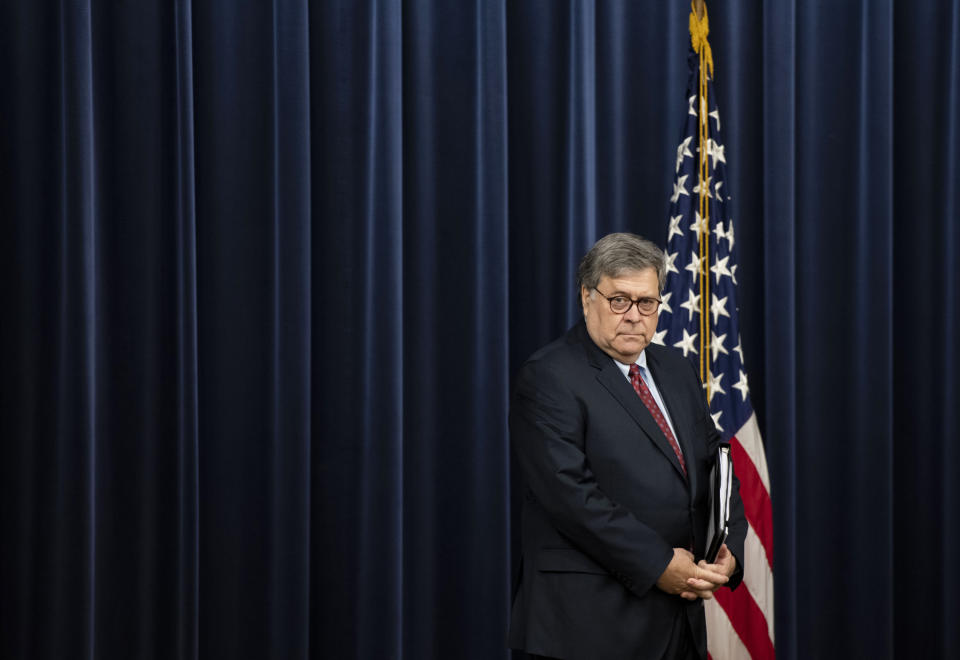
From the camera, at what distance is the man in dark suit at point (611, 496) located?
2078 millimetres

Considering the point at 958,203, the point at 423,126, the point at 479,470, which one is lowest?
the point at 479,470

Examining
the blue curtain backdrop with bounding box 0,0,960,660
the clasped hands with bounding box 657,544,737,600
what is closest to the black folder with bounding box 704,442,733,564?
the clasped hands with bounding box 657,544,737,600

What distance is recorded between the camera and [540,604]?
2.15 m

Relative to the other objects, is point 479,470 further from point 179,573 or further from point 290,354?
point 179,573

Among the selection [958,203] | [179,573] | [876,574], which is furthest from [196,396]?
[958,203]

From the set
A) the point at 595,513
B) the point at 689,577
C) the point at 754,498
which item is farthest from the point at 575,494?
the point at 754,498

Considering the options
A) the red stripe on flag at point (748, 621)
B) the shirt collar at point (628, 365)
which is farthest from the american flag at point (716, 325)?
the shirt collar at point (628, 365)

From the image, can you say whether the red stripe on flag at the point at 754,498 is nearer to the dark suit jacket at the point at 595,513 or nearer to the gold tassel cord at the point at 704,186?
the gold tassel cord at the point at 704,186

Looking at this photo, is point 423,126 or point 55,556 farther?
point 423,126

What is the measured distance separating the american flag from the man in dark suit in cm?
81

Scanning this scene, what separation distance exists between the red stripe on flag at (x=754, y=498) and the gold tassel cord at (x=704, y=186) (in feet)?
0.72

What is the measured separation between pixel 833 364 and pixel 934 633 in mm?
1092

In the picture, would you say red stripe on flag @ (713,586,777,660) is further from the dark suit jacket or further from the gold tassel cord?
the dark suit jacket

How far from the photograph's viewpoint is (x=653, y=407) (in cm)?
227
